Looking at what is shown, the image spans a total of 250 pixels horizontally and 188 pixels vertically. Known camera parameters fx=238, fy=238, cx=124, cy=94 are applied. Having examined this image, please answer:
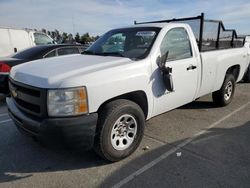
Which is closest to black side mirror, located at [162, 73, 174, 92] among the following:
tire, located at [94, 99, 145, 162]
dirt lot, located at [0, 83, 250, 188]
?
tire, located at [94, 99, 145, 162]

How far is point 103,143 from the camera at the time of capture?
2979 mm

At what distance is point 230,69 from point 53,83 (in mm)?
4423

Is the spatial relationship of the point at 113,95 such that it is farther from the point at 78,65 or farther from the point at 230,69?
the point at 230,69

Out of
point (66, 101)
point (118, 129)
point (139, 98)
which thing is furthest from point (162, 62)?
point (66, 101)

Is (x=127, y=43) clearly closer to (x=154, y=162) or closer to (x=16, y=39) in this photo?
(x=154, y=162)

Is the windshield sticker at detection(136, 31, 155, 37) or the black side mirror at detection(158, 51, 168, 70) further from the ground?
the windshield sticker at detection(136, 31, 155, 37)

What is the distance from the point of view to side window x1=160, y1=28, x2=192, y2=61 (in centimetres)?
373

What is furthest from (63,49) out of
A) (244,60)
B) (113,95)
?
(244,60)

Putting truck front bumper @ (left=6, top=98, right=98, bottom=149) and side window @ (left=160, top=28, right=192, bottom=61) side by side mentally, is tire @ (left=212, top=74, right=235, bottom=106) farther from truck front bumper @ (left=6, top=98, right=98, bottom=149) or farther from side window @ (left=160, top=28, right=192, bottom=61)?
truck front bumper @ (left=6, top=98, right=98, bottom=149)

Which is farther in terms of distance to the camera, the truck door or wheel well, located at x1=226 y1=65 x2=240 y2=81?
wheel well, located at x1=226 y1=65 x2=240 y2=81

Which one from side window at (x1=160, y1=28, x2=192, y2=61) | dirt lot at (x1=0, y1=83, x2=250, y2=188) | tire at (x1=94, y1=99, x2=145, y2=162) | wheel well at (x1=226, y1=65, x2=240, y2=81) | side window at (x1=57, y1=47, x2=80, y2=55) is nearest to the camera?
dirt lot at (x1=0, y1=83, x2=250, y2=188)

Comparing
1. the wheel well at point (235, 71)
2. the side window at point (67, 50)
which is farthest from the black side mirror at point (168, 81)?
the side window at point (67, 50)

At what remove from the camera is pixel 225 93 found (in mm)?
5578

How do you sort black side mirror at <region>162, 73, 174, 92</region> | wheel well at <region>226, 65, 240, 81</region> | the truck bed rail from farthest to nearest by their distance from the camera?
1. wheel well at <region>226, 65, 240, 81</region>
2. the truck bed rail
3. black side mirror at <region>162, 73, 174, 92</region>
